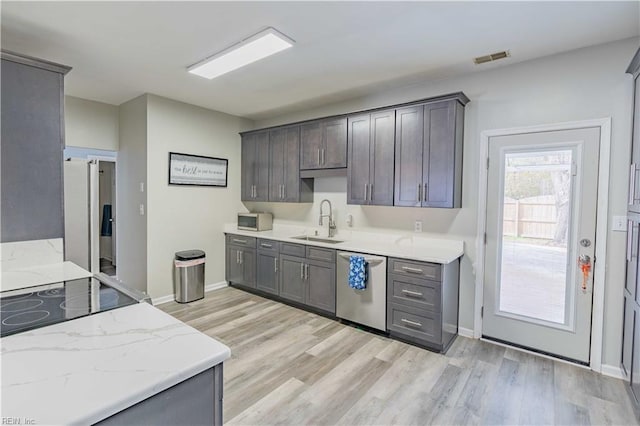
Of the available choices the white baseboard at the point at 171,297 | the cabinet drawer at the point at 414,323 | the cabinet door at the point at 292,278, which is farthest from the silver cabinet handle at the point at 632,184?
the white baseboard at the point at 171,297

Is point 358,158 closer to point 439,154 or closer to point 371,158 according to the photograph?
point 371,158

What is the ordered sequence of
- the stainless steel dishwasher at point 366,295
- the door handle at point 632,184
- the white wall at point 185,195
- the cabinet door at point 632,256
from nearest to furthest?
the cabinet door at point 632,256
the door handle at point 632,184
the stainless steel dishwasher at point 366,295
the white wall at point 185,195

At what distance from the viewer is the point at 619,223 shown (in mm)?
2488

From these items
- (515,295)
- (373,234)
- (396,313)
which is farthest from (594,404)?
(373,234)

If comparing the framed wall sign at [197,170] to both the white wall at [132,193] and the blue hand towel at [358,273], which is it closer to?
the white wall at [132,193]

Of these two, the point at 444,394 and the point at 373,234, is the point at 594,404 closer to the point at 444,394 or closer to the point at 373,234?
the point at 444,394

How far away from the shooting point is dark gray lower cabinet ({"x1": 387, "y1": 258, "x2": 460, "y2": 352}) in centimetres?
286

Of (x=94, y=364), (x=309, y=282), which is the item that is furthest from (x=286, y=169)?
(x=94, y=364)

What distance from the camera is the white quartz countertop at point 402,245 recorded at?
119 inches

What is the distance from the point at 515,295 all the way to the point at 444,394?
4.21 feet

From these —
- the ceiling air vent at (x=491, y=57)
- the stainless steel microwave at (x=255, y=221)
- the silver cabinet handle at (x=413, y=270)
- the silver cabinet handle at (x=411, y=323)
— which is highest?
the ceiling air vent at (x=491, y=57)

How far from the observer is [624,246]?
97.3 inches

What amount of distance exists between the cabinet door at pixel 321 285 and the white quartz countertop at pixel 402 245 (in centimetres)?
25

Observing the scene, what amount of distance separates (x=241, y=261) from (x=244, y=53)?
2818 millimetres
